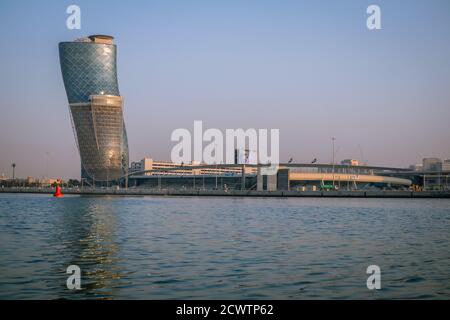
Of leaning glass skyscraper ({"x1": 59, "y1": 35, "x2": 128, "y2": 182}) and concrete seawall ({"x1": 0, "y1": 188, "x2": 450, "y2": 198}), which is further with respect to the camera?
leaning glass skyscraper ({"x1": 59, "y1": 35, "x2": 128, "y2": 182})

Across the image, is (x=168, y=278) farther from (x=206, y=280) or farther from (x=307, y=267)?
(x=307, y=267)

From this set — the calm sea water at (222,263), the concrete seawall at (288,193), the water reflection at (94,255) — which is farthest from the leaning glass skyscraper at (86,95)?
the calm sea water at (222,263)

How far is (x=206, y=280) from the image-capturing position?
779 inches

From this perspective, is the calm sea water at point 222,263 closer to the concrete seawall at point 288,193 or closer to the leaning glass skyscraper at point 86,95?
the concrete seawall at point 288,193

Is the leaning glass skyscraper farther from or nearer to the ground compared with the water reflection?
farther from the ground

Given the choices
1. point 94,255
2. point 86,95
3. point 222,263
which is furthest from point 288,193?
point 222,263

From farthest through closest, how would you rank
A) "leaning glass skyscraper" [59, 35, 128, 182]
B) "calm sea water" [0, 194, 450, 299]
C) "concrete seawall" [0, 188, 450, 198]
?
"leaning glass skyscraper" [59, 35, 128, 182]
"concrete seawall" [0, 188, 450, 198]
"calm sea water" [0, 194, 450, 299]

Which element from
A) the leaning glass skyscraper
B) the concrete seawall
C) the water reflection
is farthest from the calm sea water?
the leaning glass skyscraper

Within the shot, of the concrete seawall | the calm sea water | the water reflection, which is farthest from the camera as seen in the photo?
the concrete seawall

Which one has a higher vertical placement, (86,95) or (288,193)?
(86,95)

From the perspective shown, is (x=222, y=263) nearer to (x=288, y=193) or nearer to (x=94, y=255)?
(x=94, y=255)

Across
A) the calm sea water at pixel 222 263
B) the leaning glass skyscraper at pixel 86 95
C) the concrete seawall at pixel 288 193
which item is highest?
the leaning glass skyscraper at pixel 86 95

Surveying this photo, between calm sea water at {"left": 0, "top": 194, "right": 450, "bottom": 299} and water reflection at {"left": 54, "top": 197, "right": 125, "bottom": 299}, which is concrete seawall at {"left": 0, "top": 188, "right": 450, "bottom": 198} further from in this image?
water reflection at {"left": 54, "top": 197, "right": 125, "bottom": 299}
